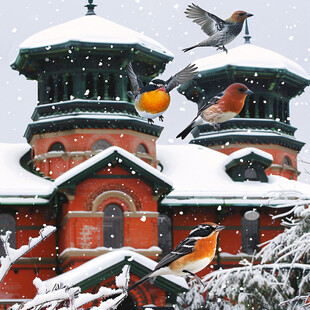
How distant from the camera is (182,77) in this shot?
127 inches

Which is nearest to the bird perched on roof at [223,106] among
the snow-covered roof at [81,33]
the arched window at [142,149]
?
the snow-covered roof at [81,33]

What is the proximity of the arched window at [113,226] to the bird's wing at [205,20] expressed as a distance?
2825cm

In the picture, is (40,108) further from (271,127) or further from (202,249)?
(202,249)

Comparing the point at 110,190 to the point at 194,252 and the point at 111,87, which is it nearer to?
the point at 111,87

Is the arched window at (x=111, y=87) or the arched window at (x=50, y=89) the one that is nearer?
the arched window at (x=111, y=87)

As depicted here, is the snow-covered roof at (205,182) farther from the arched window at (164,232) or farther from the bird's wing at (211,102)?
the bird's wing at (211,102)

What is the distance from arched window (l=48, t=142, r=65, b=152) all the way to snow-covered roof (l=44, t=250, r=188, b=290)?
6.46m

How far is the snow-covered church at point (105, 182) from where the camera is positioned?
30312mm

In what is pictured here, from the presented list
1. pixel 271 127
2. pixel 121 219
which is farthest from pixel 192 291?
pixel 271 127

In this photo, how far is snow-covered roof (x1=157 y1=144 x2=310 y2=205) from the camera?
33.6 meters

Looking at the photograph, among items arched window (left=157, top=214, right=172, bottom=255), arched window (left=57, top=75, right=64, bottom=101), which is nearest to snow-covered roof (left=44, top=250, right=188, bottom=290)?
arched window (left=157, top=214, right=172, bottom=255)

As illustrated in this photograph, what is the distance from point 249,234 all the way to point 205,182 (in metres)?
2.74

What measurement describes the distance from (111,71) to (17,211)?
6.49 meters

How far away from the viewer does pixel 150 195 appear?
103 ft
